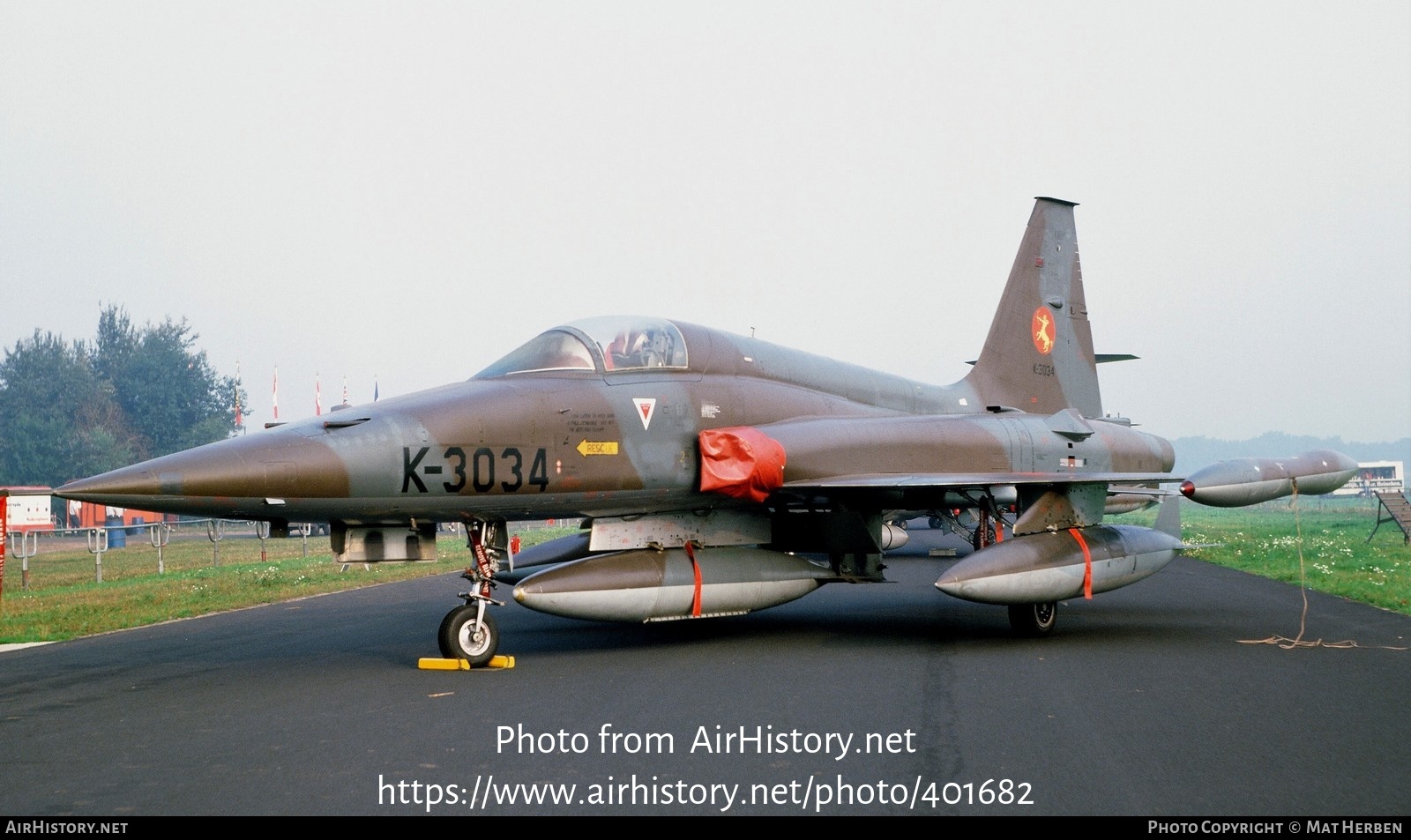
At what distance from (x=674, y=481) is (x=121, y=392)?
7811cm

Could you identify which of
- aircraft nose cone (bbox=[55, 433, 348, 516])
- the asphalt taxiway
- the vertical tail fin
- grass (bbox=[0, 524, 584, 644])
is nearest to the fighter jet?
aircraft nose cone (bbox=[55, 433, 348, 516])

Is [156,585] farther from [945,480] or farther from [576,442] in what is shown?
[945,480]

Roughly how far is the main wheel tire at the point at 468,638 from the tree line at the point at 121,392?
6673cm

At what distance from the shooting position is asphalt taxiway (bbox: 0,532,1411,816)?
5.51m

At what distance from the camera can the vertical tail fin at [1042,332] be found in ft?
56.7

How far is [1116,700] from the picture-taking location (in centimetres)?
795

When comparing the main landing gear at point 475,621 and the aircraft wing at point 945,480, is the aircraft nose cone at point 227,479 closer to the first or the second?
the main landing gear at point 475,621

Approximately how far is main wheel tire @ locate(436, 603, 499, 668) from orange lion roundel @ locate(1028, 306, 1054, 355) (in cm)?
1052

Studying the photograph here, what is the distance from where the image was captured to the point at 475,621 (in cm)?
1005

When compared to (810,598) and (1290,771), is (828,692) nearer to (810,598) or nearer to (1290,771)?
(1290,771)

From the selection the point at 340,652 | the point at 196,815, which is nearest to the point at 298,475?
the point at 340,652

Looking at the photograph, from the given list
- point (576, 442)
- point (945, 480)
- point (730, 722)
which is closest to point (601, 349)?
point (576, 442)

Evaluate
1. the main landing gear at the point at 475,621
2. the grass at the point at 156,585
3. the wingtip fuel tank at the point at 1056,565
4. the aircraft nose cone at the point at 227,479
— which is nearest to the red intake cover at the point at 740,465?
the wingtip fuel tank at the point at 1056,565

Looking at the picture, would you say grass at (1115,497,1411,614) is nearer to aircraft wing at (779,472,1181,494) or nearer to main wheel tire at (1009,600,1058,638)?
aircraft wing at (779,472,1181,494)
